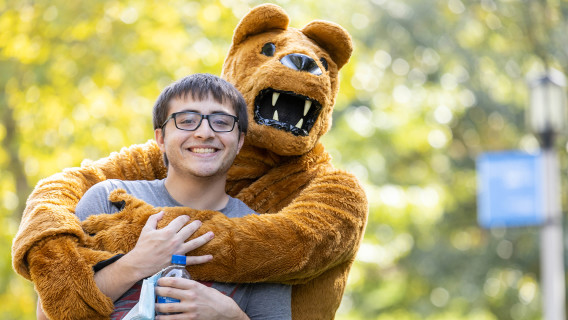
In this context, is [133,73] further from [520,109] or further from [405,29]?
[520,109]

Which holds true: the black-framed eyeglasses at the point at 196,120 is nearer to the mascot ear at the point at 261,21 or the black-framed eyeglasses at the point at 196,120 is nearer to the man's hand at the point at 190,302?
the man's hand at the point at 190,302

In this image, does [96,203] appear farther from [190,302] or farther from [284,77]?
[284,77]

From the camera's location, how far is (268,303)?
3.18 metres

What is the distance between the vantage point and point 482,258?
15.4 meters

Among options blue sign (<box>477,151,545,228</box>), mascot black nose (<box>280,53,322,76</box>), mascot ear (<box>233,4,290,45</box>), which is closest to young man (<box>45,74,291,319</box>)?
mascot black nose (<box>280,53,322,76</box>)

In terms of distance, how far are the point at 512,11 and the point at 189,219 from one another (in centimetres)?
1361

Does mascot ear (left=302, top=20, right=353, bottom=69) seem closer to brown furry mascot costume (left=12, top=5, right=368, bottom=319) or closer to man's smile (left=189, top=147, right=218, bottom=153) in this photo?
brown furry mascot costume (left=12, top=5, right=368, bottom=319)

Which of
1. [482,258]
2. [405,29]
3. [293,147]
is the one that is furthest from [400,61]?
[293,147]

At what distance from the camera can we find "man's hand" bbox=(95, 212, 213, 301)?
2930 mm

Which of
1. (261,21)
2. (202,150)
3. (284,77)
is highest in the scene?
(261,21)

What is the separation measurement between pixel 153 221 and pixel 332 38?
1347mm

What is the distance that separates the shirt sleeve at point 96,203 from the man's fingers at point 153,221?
19 centimetres

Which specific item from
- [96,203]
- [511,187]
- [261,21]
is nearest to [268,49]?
[261,21]

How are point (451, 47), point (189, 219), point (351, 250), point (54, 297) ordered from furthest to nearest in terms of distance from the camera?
point (451, 47), point (351, 250), point (189, 219), point (54, 297)
